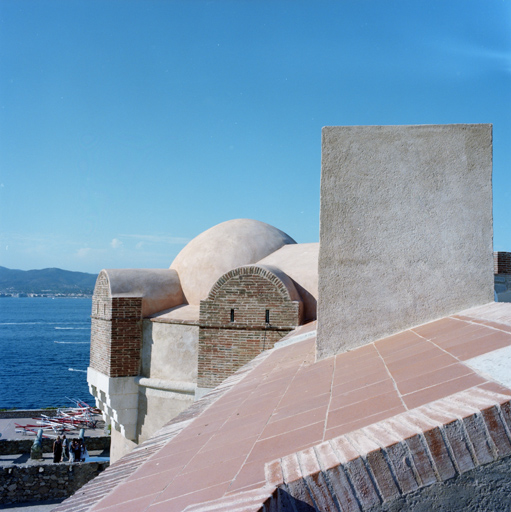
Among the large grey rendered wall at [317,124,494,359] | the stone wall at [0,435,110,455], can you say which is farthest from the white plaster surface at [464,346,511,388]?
the stone wall at [0,435,110,455]

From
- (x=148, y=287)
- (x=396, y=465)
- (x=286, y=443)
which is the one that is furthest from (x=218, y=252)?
(x=396, y=465)

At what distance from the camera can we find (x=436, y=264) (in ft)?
13.2

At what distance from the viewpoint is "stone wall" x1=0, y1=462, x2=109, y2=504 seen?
1408 centimetres

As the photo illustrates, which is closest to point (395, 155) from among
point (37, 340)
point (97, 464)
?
point (97, 464)

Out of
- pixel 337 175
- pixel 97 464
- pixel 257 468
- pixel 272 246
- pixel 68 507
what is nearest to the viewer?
pixel 257 468

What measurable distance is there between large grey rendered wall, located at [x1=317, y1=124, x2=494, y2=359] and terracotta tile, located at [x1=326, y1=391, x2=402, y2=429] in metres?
1.71

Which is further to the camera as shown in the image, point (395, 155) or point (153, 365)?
point (153, 365)

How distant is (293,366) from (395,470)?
2.56m

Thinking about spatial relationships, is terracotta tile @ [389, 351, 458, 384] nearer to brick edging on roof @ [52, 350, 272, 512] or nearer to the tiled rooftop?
the tiled rooftop

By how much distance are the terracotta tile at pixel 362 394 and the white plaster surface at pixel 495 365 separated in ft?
1.25

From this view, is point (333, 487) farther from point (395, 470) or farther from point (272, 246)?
point (272, 246)

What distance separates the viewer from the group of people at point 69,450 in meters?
16.6

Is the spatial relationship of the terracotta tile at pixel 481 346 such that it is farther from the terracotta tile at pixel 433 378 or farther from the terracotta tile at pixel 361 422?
the terracotta tile at pixel 361 422

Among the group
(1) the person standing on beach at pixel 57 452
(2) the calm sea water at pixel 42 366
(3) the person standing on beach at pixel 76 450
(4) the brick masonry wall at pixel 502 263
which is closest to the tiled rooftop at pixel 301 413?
(4) the brick masonry wall at pixel 502 263
